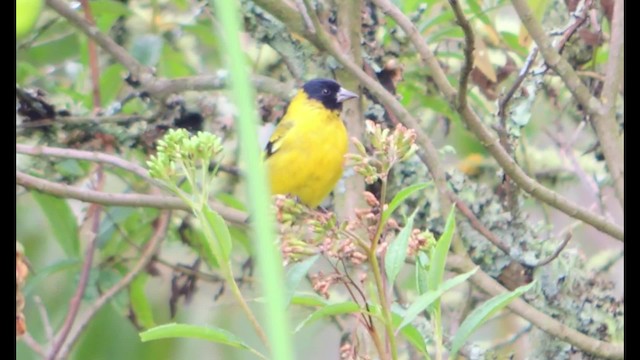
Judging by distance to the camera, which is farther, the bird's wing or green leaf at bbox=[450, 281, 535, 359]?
the bird's wing

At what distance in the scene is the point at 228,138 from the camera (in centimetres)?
254

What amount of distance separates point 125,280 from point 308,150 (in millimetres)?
719

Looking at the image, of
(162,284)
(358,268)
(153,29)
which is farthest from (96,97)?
(358,268)

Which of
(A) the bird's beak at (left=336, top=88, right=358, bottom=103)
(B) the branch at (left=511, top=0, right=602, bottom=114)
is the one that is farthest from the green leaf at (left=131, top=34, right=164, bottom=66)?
(B) the branch at (left=511, top=0, right=602, bottom=114)

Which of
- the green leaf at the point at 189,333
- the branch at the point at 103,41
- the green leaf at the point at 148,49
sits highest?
the green leaf at the point at 148,49

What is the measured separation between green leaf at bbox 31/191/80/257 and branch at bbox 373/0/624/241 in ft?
3.02

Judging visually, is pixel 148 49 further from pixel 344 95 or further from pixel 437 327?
pixel 437 327

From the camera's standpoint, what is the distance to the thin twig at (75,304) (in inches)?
85.5

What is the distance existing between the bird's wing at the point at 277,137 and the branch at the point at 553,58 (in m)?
0.83

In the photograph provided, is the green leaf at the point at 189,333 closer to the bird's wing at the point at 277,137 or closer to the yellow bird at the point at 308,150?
the yellow bird at the point at 308,150

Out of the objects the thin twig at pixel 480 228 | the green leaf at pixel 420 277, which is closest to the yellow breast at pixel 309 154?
the thin twig at pixel 480 228

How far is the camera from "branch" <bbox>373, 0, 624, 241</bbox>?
6.00ft

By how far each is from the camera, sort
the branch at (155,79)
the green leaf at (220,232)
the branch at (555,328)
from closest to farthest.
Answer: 1. the green leaf at (220,232)
2. the branch at (555,328)
3. the branch at (155,79)

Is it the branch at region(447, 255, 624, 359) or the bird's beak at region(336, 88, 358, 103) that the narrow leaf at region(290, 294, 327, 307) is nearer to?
the branch at region(447, 255, 624, 359)
